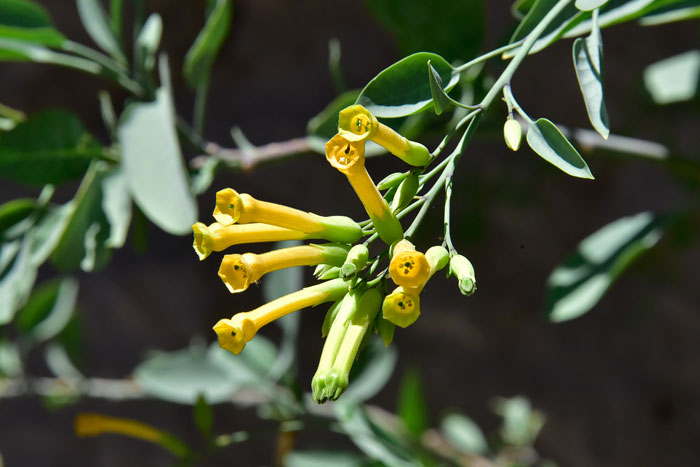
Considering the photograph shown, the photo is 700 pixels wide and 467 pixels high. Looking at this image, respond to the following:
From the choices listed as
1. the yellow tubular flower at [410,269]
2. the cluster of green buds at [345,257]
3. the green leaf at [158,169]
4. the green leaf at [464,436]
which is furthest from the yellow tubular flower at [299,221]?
the green leaf at [464,436]

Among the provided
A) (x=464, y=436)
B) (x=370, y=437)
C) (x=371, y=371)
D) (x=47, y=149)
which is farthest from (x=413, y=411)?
(x=47, y=149)

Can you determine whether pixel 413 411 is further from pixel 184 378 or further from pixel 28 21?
pixel 28 21

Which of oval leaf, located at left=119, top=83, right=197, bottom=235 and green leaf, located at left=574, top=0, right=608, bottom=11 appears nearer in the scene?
green leaf, located at left=574, top=0, right=608, bottom=11

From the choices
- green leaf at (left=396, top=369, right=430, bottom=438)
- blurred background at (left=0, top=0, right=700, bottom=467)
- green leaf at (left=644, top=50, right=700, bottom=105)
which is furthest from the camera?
blurred background at (left=0, top=0, right=700, bottom=467)

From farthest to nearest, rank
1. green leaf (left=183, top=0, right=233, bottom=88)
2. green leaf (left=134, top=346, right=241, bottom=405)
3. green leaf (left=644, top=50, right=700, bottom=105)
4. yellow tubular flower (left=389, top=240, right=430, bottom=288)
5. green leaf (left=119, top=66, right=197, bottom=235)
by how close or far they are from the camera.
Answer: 1. green leaf (left=134, top=346, right=241, bottom=405)
2. green leaf (left=644, top=50, right=700, bottom=105)
3. green leaf (left=183, top=0, right=233, bottom=88)
4. green leaf (left=119, top=66, right=197, bottom=235)
5. yellow tubular flower (left=389, top=240, right=430, bottom=288)

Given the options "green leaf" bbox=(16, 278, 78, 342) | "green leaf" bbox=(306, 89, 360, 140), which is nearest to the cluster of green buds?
"green leaf" bbox=(306, 89, 360, 140)

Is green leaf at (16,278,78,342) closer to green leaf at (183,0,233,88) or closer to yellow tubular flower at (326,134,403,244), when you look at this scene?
green leaf at (183,0,233,88)

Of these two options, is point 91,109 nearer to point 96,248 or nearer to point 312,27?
point 312,27

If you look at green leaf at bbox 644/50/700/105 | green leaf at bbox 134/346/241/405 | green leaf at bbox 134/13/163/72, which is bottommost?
green leaf at bbox 134/346/241/405
